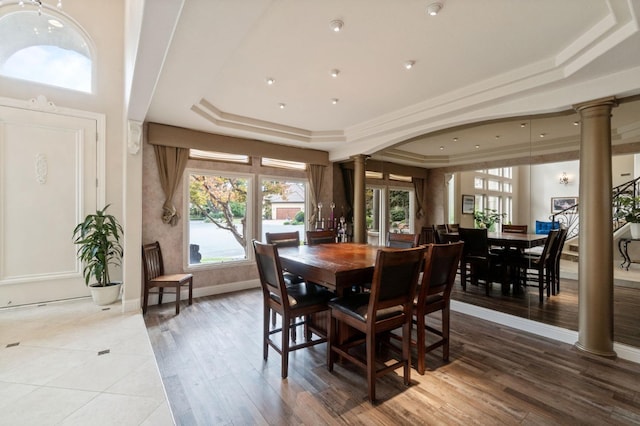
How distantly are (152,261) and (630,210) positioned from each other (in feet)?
18.4

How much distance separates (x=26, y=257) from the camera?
364cm

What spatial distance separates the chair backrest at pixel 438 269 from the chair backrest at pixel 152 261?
3.41 metres

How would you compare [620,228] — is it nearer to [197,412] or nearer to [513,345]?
[513,345]

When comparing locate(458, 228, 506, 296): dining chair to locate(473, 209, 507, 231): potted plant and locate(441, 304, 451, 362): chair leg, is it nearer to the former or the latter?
locate(473, 209, 507, 231): potted plant

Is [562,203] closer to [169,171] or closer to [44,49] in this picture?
[169,171]

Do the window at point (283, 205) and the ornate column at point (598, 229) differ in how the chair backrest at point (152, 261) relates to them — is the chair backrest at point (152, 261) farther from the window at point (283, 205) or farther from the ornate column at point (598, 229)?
the ornate column at point (598, 229)

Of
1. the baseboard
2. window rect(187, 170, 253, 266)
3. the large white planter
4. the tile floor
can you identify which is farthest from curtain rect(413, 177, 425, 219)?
the large white planter

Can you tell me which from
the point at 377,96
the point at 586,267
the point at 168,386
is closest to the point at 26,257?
the point at 168,386

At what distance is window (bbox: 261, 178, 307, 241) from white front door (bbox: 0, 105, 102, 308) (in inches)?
100

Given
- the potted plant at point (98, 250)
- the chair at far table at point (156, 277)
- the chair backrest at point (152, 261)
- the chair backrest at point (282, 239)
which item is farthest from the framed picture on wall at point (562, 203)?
the potted plant at point (98, 250)

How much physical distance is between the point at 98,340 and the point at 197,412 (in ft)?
5.40

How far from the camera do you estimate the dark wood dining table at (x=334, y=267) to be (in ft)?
7.10

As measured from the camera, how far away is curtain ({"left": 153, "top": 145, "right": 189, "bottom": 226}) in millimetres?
4133

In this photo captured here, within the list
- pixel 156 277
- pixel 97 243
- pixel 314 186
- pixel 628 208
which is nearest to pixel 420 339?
pixel 628 208
